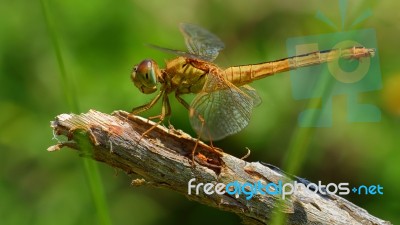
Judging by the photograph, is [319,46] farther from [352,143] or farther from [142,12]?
[142,12]

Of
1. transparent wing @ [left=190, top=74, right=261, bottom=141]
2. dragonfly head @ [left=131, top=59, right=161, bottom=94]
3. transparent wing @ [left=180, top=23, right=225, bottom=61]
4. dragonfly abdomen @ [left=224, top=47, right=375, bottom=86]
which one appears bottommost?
transparent wing @ [left=190, top=74, right=261, bottom=141]

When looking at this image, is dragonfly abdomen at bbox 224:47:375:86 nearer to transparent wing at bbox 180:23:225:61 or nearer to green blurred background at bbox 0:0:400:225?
transparent wing at bbox 180:23:225:61

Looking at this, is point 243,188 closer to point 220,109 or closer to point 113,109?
point 220,109

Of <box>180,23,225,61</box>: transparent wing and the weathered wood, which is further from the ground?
<box>180,23,225,61</box>: transparent wing

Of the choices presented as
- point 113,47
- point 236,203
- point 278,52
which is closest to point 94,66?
point 113,47

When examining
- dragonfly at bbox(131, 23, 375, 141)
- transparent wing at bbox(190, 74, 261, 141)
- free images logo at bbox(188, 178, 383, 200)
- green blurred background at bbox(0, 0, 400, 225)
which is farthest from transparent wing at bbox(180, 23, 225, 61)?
free images logo at bbox(188, 178, 383, 200)

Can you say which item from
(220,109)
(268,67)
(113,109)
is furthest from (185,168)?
(113,109)
